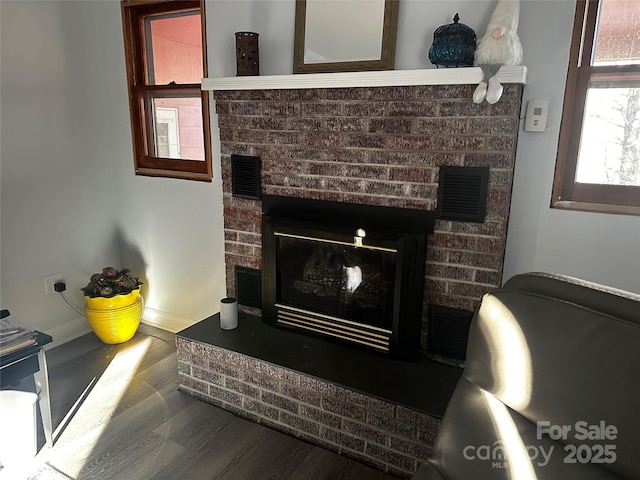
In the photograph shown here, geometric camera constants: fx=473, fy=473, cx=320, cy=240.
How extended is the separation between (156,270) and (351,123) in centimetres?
174

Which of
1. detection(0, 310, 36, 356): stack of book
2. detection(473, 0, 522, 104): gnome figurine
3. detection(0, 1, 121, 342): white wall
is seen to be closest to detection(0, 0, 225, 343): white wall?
detection(0, 1, 121, 342): white wall

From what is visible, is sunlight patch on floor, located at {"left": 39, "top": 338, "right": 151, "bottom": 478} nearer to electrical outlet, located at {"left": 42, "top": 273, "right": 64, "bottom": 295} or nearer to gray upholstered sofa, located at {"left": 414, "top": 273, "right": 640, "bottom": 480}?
electrical outlet, located at {"left": 42, "top": 273, "right": 64, "bottom": 295}

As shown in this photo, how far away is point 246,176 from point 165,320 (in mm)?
1283

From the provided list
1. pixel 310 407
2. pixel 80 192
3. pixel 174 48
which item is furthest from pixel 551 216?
pixel 80 192

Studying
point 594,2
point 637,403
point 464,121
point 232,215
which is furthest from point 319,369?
point 594,2

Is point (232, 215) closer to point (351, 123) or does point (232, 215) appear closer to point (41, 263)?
point (351, 123)

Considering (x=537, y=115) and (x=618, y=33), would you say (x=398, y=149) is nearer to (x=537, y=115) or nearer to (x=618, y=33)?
(x=537, y=115)

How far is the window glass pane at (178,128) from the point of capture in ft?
9.30

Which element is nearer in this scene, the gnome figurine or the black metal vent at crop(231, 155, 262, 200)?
the gnome figurine

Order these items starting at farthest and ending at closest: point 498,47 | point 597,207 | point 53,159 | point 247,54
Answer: point 53,159, point 247,54, point 597,207, point 498,47

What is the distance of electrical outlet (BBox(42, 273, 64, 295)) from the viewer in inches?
113

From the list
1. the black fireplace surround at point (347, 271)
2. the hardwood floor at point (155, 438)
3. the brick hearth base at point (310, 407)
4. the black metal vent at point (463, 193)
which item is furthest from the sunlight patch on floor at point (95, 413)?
the black metal vent at point (463, 193)

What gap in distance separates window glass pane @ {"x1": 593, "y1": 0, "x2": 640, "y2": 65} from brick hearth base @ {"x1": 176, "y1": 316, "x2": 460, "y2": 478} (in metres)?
1.54

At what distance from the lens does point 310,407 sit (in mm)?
2098
